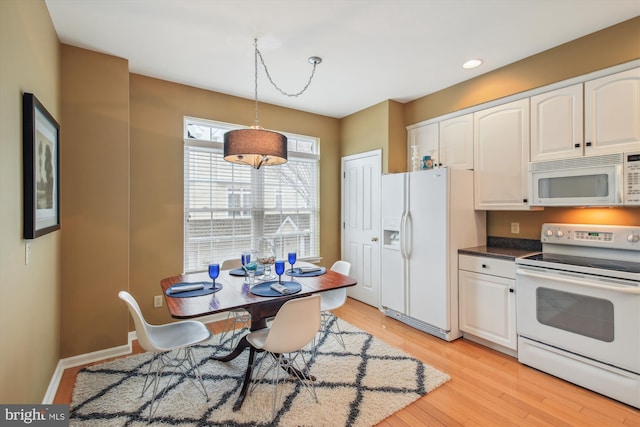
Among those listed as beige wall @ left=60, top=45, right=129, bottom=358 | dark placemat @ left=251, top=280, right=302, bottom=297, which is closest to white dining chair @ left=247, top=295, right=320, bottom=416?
dark placemat @ left=251, top=280, right=302, bottom=297

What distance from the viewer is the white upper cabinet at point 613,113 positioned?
84.0 inches

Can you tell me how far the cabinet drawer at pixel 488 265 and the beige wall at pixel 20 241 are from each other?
325 cm

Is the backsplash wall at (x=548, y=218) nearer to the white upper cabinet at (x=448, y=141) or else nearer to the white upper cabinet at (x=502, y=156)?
the white upper cabinet at (x=502, y=156)

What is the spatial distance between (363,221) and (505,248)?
1.68m

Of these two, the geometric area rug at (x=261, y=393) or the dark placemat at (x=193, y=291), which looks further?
the dark placemat at (x=193, y=291)

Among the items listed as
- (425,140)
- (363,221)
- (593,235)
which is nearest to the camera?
(593,235)

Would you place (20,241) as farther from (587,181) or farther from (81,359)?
(587,181)

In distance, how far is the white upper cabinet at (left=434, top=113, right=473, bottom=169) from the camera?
3152mm

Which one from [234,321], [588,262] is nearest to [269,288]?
[234,321]

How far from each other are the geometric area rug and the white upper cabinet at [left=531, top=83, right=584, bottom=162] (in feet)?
6.86

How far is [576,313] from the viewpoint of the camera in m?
2.19

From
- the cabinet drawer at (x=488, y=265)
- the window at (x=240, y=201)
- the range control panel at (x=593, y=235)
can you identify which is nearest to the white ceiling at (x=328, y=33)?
the window at (x=240, y=201)

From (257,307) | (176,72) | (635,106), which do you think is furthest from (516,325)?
(176,72)

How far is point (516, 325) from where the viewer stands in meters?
2.53
